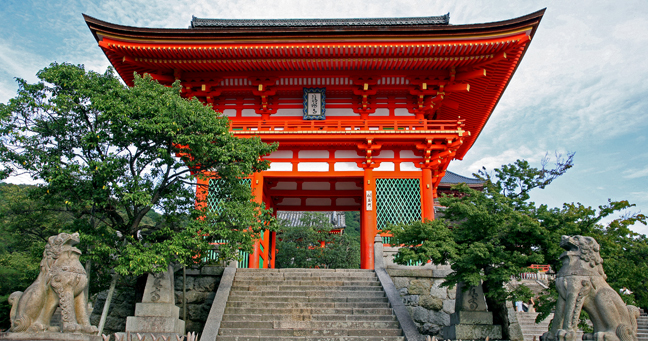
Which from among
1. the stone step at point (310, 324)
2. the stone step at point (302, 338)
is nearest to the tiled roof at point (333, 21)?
the stone step at point (310, 324)

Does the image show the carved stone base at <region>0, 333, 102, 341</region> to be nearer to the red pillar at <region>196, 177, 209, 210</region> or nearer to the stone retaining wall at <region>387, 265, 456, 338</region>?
the red pillar at <region>196, 177, 209, 210</region>

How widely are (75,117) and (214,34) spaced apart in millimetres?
5313

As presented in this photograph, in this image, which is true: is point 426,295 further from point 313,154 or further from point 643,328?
point 643,328

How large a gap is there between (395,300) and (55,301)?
6.48 metres

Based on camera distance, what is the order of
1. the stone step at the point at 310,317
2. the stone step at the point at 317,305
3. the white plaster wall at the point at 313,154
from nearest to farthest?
the stone step at the point at 310,317, the stone step at the point at 317,305, the white plaster wall at the point at 313,154

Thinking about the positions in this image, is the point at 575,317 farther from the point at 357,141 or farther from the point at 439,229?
the point at 357,141

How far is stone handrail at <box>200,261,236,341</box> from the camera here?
8.52 m

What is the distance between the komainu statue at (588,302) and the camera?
583cm

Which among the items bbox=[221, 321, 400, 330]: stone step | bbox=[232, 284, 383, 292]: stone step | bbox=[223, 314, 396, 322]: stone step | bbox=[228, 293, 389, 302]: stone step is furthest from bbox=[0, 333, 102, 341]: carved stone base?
bbox=[232, 284, 383, 292]: stone step

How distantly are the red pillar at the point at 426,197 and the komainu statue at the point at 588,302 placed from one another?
710 centimetres

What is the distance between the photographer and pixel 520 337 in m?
10.8

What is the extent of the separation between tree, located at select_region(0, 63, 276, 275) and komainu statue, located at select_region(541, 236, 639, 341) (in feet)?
18.8

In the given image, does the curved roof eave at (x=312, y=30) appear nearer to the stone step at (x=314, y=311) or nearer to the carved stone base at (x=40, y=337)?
the stone step at (x=314, y=311)

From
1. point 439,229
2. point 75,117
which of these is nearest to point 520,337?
point 439,229
